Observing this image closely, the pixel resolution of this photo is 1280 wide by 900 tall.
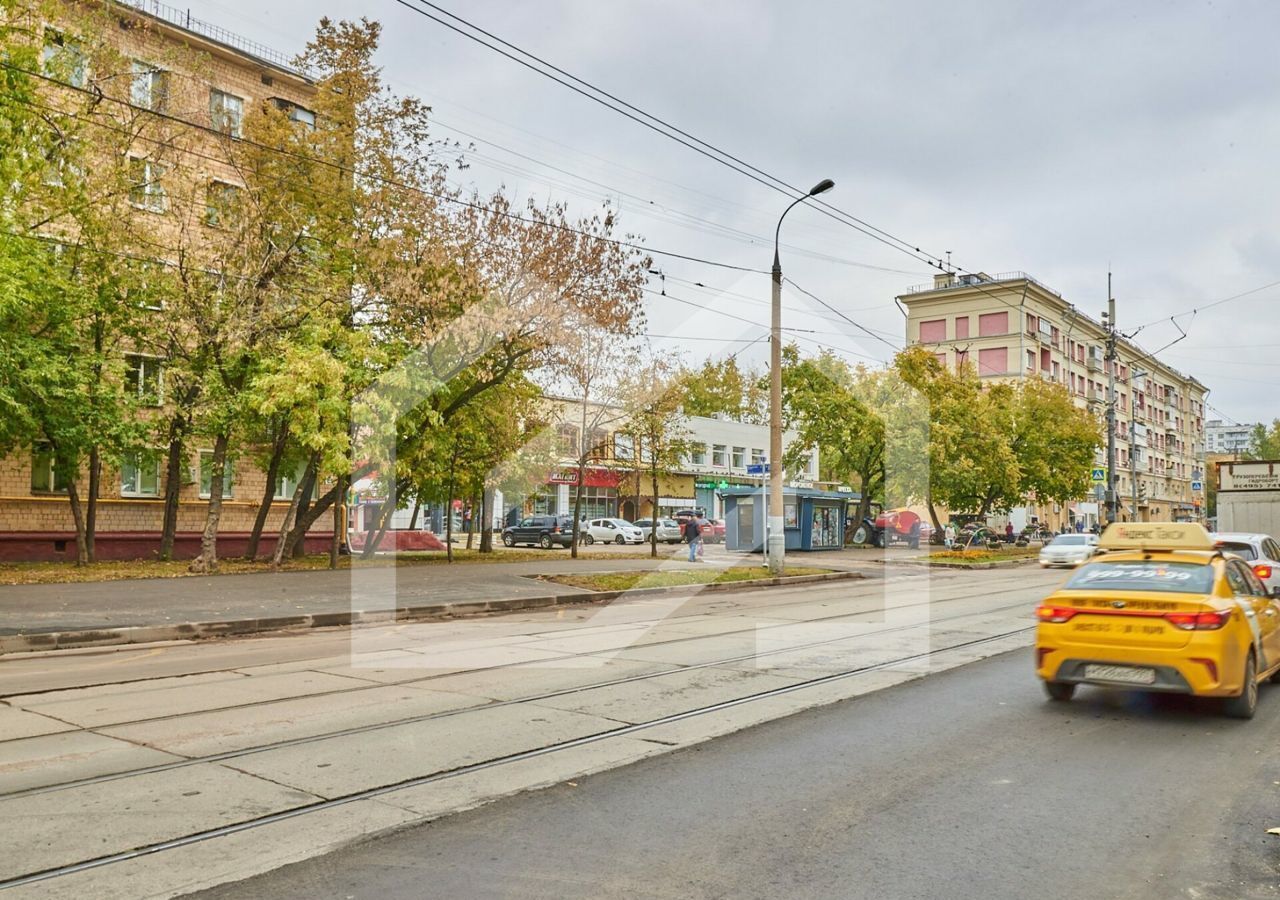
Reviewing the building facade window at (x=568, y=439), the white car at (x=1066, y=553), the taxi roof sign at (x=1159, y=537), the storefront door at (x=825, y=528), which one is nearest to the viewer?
the taxi roof sign at (x=1159, y=537)

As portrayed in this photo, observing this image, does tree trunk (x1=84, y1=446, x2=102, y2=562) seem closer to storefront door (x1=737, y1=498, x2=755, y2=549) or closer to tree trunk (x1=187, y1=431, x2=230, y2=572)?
tree trunk (x1=187, y1=431, x2=230, y2=572)

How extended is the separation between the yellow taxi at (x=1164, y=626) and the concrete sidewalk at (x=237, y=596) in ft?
37.7

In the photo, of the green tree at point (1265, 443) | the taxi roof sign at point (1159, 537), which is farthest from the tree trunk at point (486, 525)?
the green tree at point (1265, 443)

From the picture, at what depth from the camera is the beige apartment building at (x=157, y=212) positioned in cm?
2336

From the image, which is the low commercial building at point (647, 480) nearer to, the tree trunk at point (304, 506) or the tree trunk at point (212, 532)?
the tree trunk at point (304, 506)

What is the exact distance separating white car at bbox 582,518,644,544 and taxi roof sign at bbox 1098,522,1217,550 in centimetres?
4090

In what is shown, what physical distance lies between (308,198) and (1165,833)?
23836mm

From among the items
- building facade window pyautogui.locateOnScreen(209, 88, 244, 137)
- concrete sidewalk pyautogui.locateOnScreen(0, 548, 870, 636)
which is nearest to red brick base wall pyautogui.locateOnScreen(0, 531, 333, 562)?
concrete sidewalk pyautogui.locateOnScreen(0, 548, 870, 636)

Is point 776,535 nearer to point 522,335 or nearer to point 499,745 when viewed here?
point 522,335

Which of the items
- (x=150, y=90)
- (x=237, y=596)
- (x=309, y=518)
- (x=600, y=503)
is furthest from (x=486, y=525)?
(x=600, y=503)

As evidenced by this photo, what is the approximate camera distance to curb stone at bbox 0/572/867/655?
12719 mm

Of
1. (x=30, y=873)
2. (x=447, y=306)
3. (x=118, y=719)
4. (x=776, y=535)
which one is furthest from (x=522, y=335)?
(x=30, y=873)

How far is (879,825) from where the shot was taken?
17.2 feet

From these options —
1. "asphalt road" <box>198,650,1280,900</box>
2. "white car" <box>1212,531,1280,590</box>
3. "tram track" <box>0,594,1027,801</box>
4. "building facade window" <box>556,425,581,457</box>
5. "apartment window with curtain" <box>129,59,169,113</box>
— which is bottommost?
"tram track" <box>0,594,1027,801</box>
